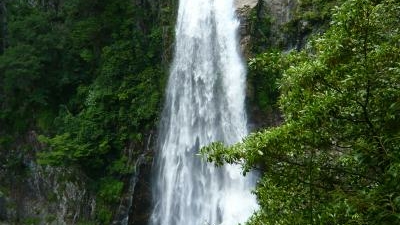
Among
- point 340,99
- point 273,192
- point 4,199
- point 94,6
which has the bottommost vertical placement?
point 273,192

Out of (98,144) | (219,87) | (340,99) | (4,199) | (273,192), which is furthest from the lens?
(4,199)

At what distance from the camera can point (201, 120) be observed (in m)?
14.9

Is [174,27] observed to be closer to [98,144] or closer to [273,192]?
[98,144]

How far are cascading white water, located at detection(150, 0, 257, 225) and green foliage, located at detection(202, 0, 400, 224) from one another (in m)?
9.20

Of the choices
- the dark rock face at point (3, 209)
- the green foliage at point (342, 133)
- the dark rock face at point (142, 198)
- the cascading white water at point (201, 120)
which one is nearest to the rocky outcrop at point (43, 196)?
the dark rock face at point (3, 209)

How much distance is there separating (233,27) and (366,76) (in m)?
12.1

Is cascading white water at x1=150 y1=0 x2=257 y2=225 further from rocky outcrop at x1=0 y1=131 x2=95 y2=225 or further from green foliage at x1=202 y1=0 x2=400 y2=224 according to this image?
green foliage at x1=202 y1=0 x2=400 y2=224

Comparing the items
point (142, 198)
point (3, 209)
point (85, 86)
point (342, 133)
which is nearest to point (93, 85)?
point (85, 86)

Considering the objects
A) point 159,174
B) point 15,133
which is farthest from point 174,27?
point 15,133

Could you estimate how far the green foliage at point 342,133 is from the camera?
3.26 m

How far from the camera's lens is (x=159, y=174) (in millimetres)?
15477

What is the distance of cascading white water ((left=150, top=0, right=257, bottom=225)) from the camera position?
45.0 ft

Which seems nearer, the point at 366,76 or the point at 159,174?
the point at 366,76

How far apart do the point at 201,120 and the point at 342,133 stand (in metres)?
11.3
